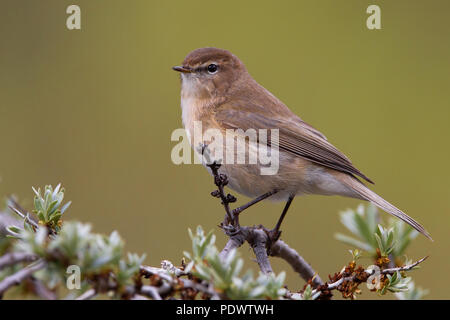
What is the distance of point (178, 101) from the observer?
4898mm

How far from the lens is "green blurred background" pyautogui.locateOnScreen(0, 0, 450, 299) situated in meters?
4.30

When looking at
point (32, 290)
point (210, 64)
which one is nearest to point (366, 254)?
point (32, 290)

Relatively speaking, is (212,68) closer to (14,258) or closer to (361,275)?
(361,275)

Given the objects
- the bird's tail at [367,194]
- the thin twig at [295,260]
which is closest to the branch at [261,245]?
the thin twig at [295,260]

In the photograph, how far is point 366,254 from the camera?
201cm

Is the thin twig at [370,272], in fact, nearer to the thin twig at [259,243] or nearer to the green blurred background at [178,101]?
the thin twig at [259,243]

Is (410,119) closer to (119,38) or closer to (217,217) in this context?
(217,217)

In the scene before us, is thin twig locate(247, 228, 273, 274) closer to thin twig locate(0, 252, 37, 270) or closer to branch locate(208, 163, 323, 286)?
branch locate(208, 163, 323, 286)

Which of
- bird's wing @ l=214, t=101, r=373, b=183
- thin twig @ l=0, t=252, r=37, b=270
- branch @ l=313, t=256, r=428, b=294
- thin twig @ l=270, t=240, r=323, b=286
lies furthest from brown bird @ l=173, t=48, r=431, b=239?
thin twig @ l=0, t=252, r=37, b=270

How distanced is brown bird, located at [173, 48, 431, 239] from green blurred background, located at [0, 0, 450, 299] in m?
0.84

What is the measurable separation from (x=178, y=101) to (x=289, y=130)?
1.66 meters

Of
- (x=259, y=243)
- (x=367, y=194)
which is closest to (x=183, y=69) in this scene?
(x=367, y=194)

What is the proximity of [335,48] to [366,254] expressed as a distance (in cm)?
322
